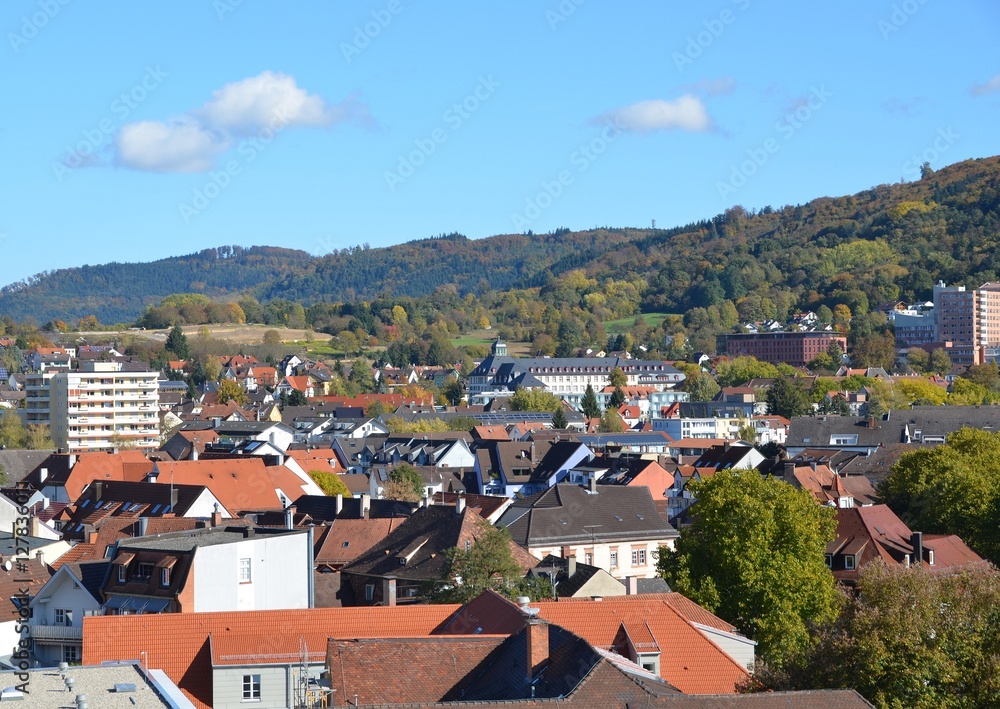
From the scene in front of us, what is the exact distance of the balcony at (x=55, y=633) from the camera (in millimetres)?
24203

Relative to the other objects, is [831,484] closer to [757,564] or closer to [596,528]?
[596,528]

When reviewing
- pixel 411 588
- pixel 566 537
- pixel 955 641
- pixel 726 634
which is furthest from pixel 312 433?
pixel 955 641

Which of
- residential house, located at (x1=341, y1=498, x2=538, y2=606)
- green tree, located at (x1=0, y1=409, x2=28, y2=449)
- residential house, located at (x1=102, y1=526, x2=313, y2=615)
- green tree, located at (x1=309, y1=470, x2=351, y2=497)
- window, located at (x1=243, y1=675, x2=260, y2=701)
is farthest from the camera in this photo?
green tree, located at (x1=0, y1=409, x2=28, y2=449)

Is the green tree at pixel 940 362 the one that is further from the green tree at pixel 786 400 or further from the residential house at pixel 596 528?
the residential house at pixel 596 528

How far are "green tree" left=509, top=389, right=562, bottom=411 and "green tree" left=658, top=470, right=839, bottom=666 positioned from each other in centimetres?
8401

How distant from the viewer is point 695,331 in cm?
18538

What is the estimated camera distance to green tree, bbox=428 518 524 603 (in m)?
25.7

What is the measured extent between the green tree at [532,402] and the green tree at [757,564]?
3307 inches

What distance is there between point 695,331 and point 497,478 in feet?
394

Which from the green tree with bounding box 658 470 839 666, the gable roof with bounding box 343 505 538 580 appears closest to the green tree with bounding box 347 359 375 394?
the gable roof with bounding box 343 505 538 580

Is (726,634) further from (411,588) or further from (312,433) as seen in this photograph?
(312,433)

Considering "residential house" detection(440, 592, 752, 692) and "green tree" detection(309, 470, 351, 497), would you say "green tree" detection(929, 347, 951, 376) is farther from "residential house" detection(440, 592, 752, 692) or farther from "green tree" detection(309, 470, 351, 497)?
"residential house" detection(440, 592, 752, 692)

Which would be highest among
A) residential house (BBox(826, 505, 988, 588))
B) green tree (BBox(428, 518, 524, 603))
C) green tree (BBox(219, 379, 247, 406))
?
green tree (BBox(219, 379, 247, 406))

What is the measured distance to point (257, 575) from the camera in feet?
82.5
